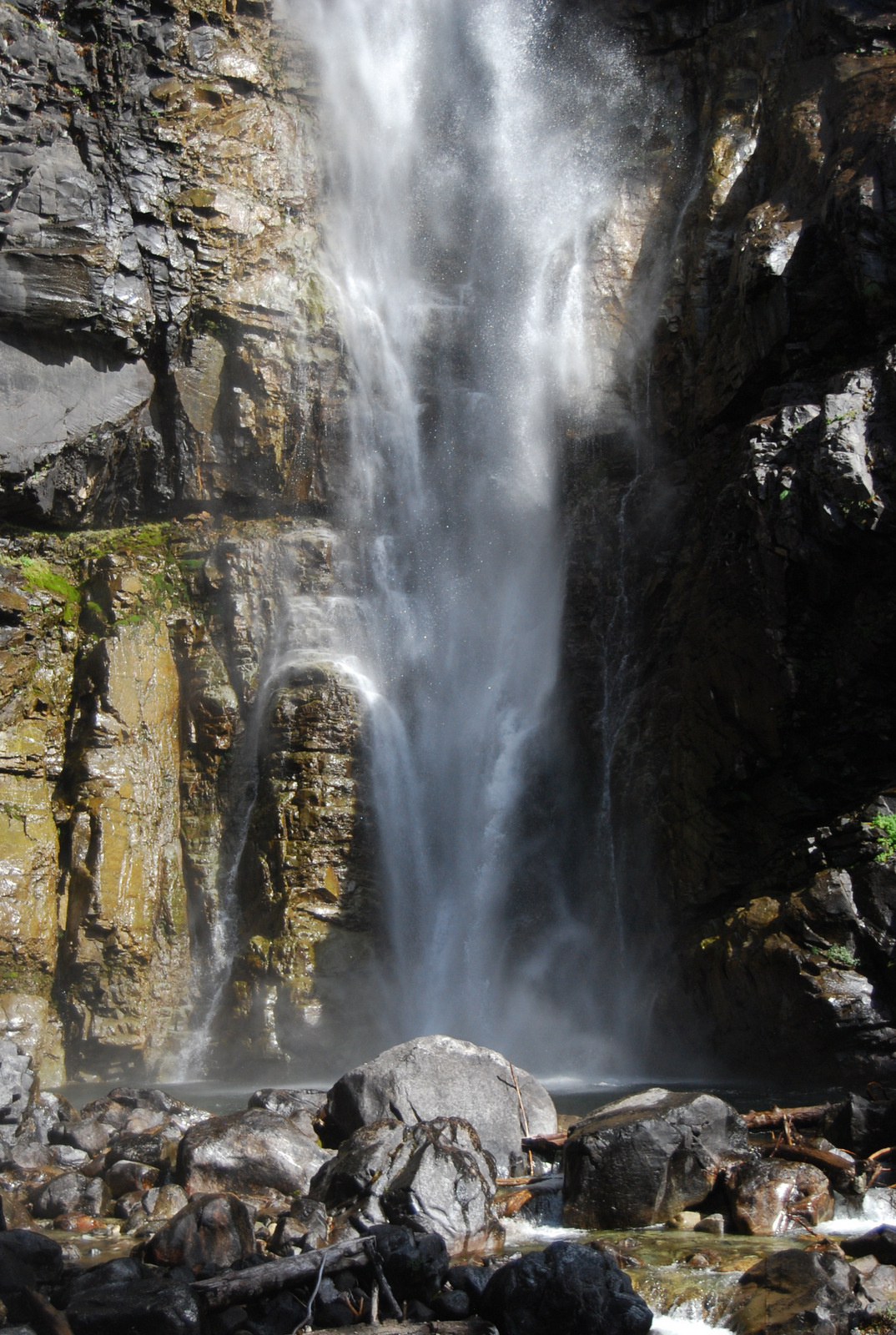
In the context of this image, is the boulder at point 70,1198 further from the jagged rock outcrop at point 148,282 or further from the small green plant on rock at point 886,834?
the jagged rock outcrop at point 148,282

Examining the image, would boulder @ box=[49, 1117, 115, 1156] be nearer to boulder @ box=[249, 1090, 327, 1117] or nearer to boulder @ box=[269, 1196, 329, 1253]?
boulder @ box=[249, 1090, 327, 1117]

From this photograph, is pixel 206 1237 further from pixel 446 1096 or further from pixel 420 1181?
pixel 446 1096

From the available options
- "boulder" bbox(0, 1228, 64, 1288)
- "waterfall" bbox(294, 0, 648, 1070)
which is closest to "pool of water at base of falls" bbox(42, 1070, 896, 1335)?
"boulder" bbox(0, 1228, 64, 1288)

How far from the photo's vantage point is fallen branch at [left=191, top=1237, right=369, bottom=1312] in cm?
518

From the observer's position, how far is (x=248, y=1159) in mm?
7492

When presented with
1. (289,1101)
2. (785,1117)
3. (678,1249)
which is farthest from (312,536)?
(678,1249)

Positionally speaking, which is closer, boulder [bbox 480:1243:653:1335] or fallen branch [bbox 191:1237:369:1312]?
boulder [bbox 480:1243:653:1335]

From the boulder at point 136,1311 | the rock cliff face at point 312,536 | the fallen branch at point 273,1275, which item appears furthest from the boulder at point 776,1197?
the boulder at point 136,1311

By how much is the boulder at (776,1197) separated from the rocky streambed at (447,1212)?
15 mm

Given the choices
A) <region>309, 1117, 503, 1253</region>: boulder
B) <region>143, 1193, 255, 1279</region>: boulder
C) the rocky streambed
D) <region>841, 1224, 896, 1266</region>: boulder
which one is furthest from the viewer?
<region>309, 1117, 503, 1253</region>: boulder

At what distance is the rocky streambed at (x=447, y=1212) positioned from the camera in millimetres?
5102

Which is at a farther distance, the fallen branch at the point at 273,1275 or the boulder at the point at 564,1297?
the fallen branch at the point at 273,1275

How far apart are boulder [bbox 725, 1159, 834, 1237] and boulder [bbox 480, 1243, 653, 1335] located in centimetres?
151

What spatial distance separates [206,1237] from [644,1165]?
114 inches
